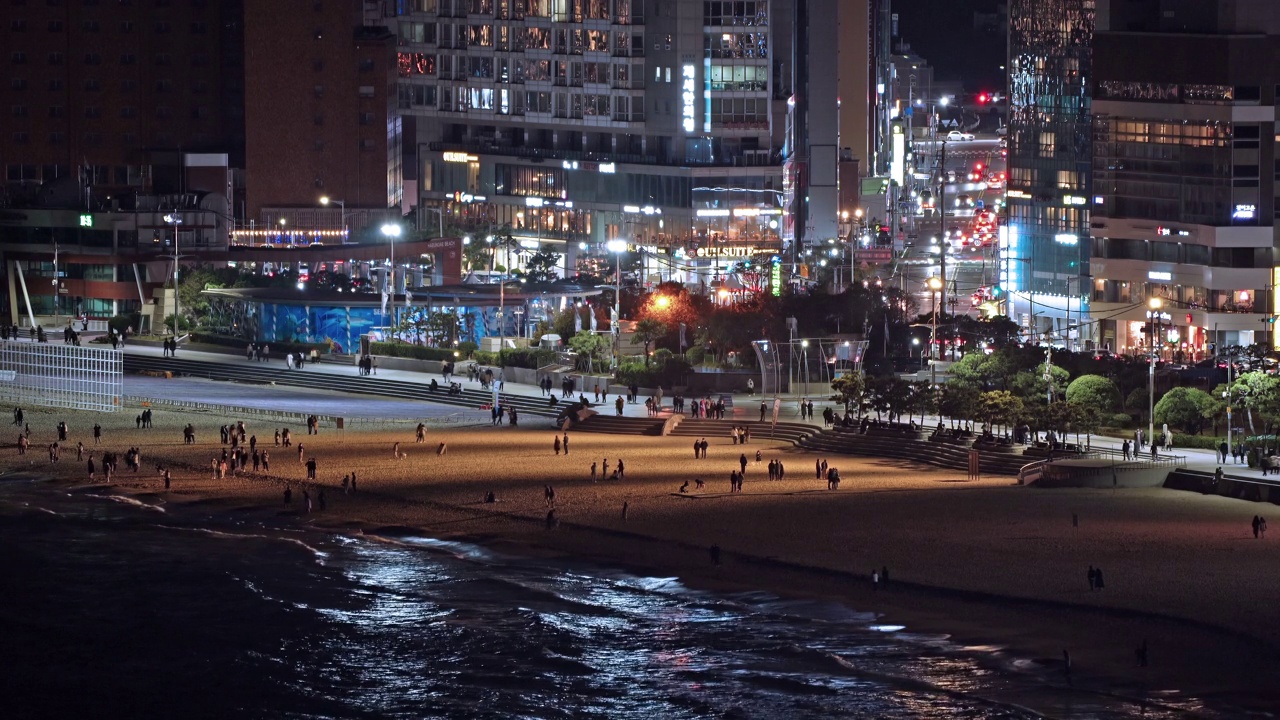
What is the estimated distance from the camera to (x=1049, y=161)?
441ft

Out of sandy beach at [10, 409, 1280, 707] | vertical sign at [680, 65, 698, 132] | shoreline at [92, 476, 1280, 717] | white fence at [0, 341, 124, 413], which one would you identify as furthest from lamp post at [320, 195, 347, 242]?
shoreline at [92, 476, 1280, 717]

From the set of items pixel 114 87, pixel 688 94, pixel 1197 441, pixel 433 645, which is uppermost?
pixel 114 87

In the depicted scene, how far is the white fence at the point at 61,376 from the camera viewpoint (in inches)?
3957

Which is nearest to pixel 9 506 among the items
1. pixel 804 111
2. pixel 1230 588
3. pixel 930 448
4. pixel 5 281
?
pixel 930 448

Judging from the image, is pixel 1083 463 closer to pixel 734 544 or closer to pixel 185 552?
pixel 734 544

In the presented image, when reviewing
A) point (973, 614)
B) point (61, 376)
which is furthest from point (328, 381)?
point (973, 614)

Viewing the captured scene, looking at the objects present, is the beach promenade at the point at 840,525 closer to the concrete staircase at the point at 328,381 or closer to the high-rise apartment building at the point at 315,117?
the concrete staircase at the point at 328,381

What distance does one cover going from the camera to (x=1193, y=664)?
171ft

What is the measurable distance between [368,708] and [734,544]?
706 inches

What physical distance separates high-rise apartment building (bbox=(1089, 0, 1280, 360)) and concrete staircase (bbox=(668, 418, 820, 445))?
28.9 metres

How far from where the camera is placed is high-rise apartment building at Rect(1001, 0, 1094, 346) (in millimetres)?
129500

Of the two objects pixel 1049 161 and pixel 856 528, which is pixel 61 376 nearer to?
pixel 856 528

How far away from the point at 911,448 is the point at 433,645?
34.3 metres

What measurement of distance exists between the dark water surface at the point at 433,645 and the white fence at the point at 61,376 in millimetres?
32077
